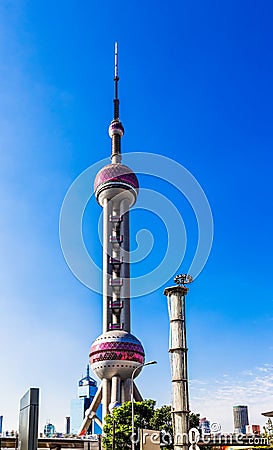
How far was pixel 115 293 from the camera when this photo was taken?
11481 cm

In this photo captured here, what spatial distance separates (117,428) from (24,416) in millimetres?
62261

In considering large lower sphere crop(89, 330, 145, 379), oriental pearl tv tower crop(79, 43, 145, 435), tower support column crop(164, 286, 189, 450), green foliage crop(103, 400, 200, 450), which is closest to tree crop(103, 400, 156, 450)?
green foliage crop(103, 400, 200, 450)

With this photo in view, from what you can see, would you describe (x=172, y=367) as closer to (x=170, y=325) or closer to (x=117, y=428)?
(x=170, y=325)

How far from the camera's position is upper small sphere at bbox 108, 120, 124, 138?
128625 mm

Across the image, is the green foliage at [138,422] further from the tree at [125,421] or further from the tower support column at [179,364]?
the tower support column at [179,364]

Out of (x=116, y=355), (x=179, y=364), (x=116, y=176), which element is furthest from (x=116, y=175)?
(x=179, y=364)

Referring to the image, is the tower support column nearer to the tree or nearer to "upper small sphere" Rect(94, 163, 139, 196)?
the tree

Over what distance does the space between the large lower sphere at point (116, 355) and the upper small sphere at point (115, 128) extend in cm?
4971

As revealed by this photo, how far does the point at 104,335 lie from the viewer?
107688 mm

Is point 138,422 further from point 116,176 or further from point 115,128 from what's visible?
point 115,128

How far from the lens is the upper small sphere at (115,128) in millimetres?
128625

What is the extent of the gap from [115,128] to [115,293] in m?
41.5

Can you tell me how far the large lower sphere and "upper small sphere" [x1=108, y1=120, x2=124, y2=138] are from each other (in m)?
49.7

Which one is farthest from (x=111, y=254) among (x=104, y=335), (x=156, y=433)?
(x=156, y=433)
